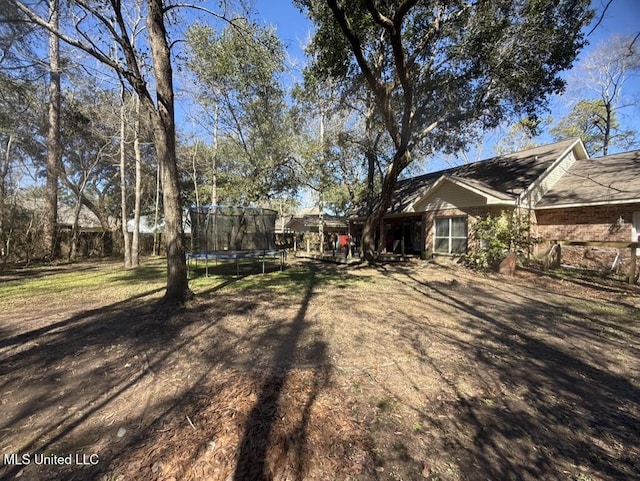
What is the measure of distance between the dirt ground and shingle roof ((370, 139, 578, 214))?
26.7 ft

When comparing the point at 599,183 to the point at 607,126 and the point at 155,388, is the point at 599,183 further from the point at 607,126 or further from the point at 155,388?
the point at 607,126

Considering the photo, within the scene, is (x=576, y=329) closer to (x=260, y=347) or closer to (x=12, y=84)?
(x=260, y=347)

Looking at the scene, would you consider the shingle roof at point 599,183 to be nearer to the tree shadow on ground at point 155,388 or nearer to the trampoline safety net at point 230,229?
the trampoline safety net at point 230,229

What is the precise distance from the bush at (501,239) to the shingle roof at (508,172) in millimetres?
2145

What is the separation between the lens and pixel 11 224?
1278 centimetres

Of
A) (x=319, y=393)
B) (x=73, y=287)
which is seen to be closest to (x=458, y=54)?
(x=319, y=393)

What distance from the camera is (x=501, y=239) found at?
10.6 metres

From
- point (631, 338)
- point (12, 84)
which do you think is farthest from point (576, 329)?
point (12, 84)

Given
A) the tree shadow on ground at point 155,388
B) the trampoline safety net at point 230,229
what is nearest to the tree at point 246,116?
the trampoline safety net at point 230,229

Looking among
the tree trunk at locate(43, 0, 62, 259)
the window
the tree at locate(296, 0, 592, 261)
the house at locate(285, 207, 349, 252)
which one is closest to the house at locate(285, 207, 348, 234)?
the house at locate(285, 207, 349, 252)

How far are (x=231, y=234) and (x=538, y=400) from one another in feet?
39.4

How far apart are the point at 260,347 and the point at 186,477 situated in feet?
7.49

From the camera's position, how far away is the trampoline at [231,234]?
12.0 metres

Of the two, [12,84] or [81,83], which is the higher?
[81,83]
